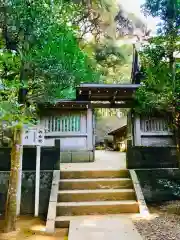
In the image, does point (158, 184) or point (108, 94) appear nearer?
Result: point (158, 184)

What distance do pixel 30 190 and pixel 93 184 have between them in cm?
194

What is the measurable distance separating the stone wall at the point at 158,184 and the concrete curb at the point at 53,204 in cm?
Answer: 265

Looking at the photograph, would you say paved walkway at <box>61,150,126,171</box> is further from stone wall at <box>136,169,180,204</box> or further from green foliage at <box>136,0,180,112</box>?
green foliage at <box>136,0,180,112</box>

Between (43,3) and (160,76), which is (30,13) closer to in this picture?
(43,3)

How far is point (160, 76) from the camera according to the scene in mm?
6812

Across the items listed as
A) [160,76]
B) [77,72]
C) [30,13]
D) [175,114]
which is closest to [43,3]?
[30,13]

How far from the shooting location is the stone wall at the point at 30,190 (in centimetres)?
721

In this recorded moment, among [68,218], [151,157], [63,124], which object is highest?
[63,124]

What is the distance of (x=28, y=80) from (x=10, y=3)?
1.76m

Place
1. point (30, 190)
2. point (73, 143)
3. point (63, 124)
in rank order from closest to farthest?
point (30, 190) → point (73, 143) → point (63, 124)

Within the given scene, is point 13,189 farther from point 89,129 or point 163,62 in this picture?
point 89,129

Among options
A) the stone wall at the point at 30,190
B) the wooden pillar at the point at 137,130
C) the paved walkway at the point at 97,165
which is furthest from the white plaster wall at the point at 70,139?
the stone wall at the point at 30,190

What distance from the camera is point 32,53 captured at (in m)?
5.57

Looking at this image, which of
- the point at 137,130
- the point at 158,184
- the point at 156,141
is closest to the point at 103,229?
the point at 158,184
